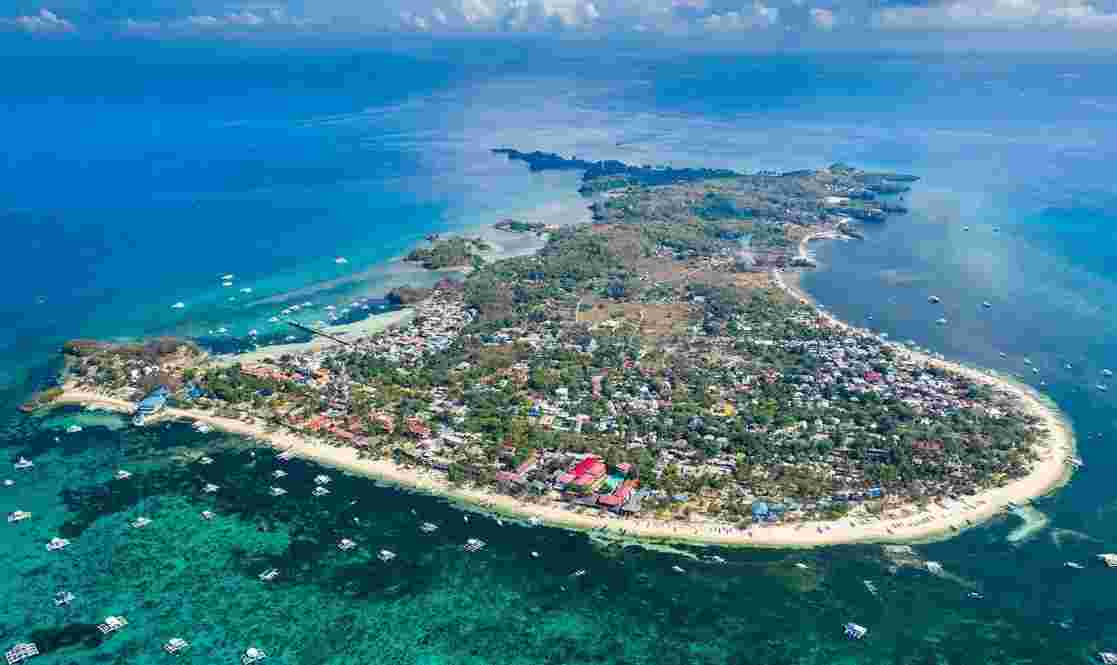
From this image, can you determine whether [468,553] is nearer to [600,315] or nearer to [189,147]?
[600,315]

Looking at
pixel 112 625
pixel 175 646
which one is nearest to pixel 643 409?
pixel 175 646

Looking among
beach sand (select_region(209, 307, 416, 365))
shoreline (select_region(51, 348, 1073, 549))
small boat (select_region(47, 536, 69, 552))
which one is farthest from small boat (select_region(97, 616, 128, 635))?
beach sand (select_region(209, 307, 416, 365))

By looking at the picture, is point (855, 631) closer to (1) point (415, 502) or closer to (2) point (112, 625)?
(1) point (415, 502)

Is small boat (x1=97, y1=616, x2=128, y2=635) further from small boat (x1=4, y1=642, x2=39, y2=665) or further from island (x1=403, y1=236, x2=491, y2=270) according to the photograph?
island (x1=403, y1=236, x2=491, y2=270)

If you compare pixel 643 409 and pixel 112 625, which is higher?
pixel 643 409

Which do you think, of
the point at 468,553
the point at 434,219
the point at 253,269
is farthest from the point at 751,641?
the point at 434,219
